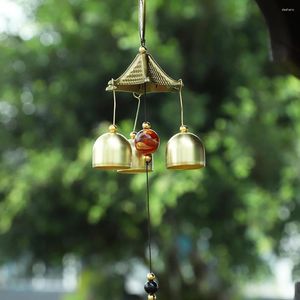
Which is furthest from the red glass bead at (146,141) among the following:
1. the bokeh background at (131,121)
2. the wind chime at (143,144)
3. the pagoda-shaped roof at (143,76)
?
the bokeh background at (131,121)

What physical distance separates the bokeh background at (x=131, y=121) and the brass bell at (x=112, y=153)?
313cm

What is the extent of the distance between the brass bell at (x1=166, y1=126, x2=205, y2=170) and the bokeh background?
3.10m

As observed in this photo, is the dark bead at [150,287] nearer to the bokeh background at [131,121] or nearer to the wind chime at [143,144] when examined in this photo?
the wind chime at [143,144]

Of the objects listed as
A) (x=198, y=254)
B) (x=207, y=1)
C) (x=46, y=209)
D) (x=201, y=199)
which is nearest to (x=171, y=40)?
(x=207, y=1)

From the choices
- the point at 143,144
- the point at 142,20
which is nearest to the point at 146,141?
the point at 143,144

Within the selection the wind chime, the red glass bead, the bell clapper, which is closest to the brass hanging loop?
the wind chime

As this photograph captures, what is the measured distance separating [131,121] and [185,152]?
10.5 feet

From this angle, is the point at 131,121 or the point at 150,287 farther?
the point at 131,121

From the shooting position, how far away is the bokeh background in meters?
5.34

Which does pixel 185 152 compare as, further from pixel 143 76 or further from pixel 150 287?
pixel 150 287

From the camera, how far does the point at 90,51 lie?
5578 millimetres

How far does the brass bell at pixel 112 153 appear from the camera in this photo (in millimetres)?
1934

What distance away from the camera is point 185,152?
197 cm

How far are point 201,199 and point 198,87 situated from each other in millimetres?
850
